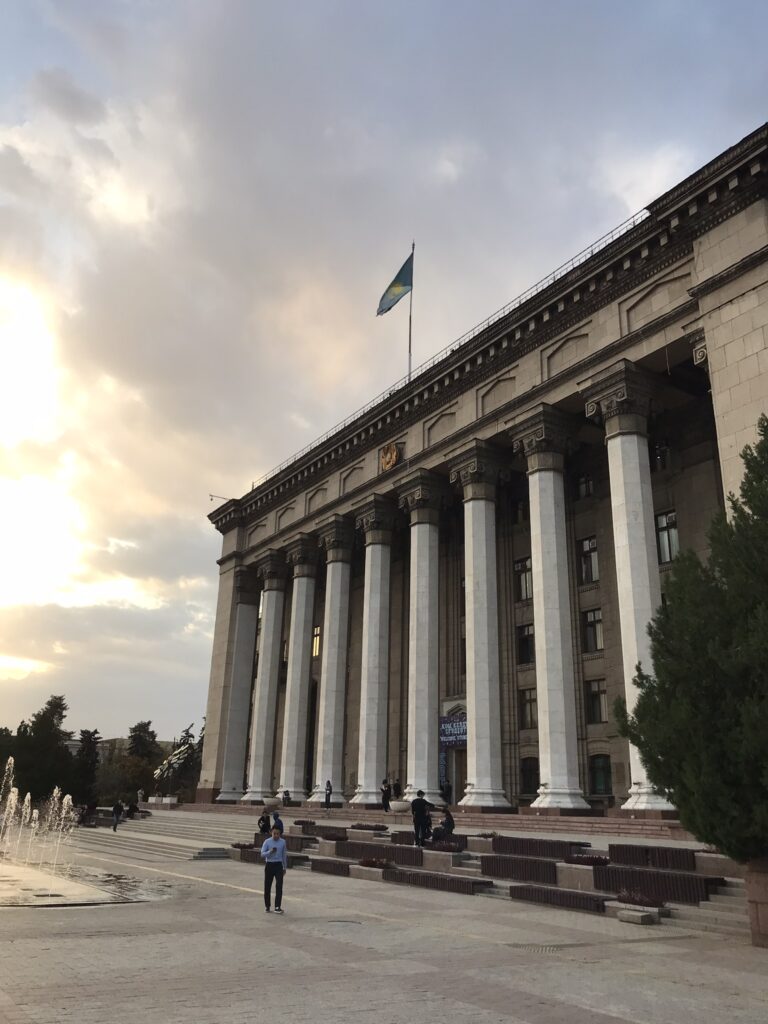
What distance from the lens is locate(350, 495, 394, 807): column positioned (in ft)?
119

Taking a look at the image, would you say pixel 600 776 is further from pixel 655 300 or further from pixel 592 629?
pixel 655 300

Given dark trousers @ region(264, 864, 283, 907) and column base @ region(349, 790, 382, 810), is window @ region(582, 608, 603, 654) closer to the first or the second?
column base @ region(349, 790, 382, 810)

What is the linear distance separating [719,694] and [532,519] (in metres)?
18.7

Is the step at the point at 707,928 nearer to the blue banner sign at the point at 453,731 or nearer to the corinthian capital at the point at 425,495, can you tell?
the blue banner sign at the point at 453,731

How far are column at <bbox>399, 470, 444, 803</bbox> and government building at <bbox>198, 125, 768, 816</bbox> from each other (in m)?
0.09

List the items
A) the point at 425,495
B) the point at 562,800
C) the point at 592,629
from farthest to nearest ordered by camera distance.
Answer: the point at 425,495 → the point at 592,629 → the point at 562,800

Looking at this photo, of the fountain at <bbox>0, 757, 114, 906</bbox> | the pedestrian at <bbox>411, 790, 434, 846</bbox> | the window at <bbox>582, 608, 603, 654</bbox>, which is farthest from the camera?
the window at <bbox>582, 608, 603, 654</bbox>

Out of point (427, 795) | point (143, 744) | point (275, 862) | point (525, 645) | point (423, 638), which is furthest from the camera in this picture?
point (143, 744)

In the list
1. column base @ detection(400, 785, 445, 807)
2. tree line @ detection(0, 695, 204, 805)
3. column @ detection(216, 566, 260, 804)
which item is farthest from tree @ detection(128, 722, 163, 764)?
column base @ detection(400, 785, 445, 807)

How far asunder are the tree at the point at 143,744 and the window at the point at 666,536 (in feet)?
292

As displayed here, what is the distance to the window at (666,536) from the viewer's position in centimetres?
2997

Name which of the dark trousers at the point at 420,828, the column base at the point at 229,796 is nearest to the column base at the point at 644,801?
the dark trousers at the point at 420,828

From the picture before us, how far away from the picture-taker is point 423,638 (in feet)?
113

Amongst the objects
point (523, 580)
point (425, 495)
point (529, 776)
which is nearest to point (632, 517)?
point (523, 580)
